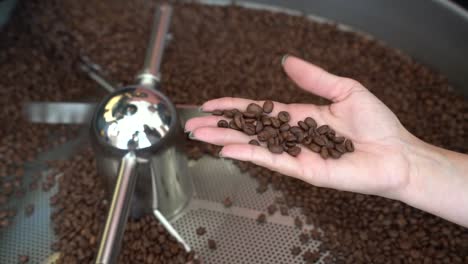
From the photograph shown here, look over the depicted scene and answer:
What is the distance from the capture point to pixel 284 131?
829 millimetres

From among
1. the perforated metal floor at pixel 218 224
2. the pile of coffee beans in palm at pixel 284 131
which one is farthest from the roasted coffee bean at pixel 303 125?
the perforated metal floor at pixel 218 224

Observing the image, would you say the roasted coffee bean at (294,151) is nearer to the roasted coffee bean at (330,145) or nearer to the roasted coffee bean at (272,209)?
the roasted coffee bean at (330,145)

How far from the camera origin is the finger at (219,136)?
0.78 metres

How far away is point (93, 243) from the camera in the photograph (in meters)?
0.97

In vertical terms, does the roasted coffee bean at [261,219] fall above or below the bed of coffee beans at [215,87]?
below

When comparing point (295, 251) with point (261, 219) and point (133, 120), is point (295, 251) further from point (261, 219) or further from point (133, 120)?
point (133, 120)

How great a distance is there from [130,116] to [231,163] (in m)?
0.32

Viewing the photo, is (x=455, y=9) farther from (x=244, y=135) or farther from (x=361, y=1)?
(x=244, y=135)

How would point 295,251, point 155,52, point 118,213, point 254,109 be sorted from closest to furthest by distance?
1. point 118,213
2. point 254,109
3. point 295,251
4. point 155,52

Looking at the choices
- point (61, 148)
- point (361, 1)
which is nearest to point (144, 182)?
point (61, 148)

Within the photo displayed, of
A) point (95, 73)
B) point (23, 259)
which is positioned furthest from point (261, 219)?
point (95, 73)

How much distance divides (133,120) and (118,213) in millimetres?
190

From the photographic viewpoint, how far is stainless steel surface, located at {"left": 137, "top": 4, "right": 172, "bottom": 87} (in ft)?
3.29

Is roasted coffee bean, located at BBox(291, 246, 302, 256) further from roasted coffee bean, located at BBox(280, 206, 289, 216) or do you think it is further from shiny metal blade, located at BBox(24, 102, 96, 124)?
shiny metal blade, located at BBox(24, 102, 96, 124)
